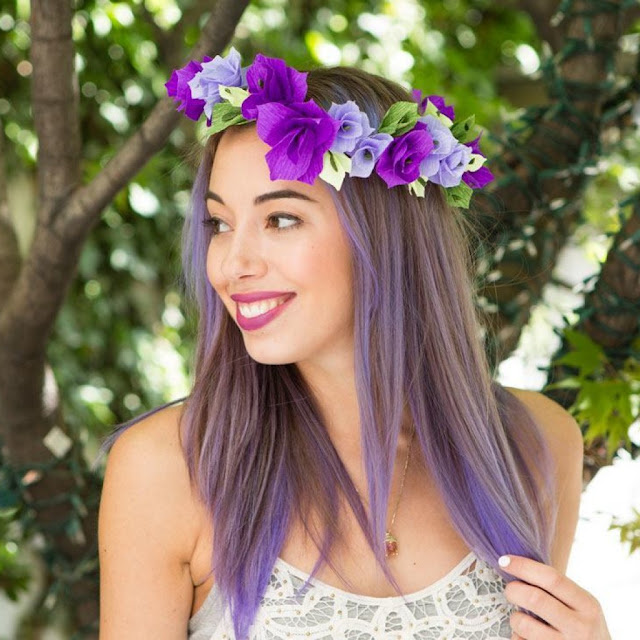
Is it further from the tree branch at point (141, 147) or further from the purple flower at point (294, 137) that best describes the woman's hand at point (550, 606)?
the tree branch at point (141, 147)

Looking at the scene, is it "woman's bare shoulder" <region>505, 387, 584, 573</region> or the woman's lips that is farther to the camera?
"woman's bare shoulder" <region>505, 387, 584, 573</region>

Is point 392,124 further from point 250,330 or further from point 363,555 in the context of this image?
point 363,555

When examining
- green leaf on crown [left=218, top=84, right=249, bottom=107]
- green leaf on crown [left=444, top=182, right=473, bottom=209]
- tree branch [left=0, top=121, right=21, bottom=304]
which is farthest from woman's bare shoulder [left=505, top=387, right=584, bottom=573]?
tree branch [left=0, top=121, right=21, bottom=304]

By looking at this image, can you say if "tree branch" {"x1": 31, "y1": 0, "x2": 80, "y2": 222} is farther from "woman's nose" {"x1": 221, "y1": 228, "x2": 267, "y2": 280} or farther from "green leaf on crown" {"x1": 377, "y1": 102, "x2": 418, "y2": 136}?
"green leaf on crown" {"x1": 377, "y1": 102, "x2": 418, "y2": 136}

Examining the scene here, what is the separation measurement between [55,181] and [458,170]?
2.25ft

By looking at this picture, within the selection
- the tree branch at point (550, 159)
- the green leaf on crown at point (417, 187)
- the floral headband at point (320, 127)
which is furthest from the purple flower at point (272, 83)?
the tree branch at point (550, 159)

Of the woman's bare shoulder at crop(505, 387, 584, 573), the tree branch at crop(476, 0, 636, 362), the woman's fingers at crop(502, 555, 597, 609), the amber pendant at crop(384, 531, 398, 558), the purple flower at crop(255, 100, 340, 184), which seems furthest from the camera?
the tree branch at crop(476, 0, 636, 362)

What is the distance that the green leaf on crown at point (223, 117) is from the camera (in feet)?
4.54

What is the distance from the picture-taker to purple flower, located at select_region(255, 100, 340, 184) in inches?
50.6

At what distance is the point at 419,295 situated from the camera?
4.89ft

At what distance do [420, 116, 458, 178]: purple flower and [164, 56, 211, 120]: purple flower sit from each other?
34cm

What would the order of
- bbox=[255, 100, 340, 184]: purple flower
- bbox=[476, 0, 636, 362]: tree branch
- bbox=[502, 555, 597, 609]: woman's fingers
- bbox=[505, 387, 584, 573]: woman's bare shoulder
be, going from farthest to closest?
1. bbox=[476, 0, 636, 362]: tree branch
2. bbox=[505, 387, 584, 573]: woman's bare shoulder
3. bbox=[502, 555, 597, 609]: woman's fingers
4. bbox=[255, 100, 340, 184]: purple flower

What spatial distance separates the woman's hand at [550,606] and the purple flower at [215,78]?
2.65 ft

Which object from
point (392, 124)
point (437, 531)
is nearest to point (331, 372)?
point (437, 531)
